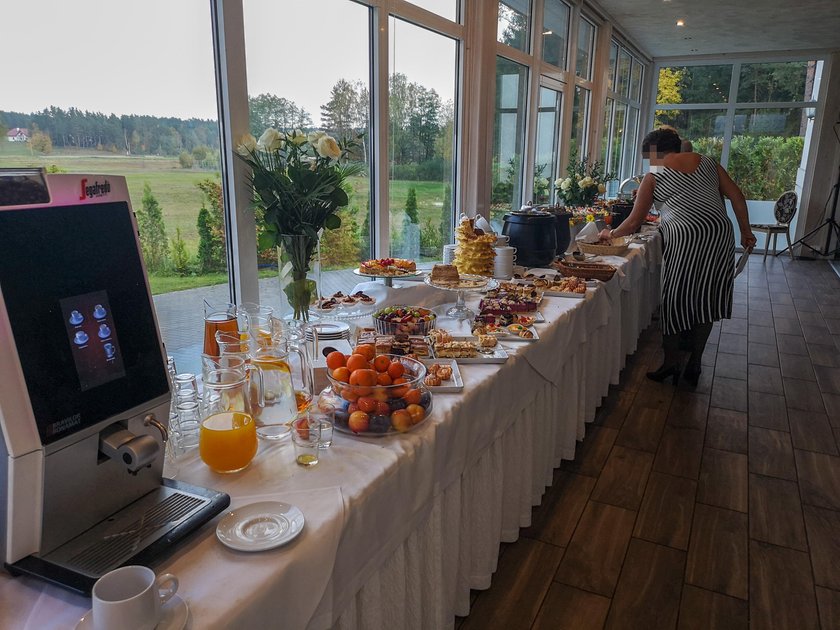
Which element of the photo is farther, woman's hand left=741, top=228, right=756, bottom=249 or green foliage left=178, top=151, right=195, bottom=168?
woman's hand left=741, top=228, right=756, bottom=249

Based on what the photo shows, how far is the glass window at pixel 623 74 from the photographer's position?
7125mm

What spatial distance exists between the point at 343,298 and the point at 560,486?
111cm

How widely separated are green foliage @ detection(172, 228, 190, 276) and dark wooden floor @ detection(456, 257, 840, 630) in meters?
1.28

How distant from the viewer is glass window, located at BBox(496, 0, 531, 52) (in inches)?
150

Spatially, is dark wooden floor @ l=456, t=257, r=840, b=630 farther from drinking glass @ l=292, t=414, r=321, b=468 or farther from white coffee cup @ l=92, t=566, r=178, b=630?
white coffee cup @ l=92, t=566, r=178, b=630

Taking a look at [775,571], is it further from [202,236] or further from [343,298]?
[202,236]

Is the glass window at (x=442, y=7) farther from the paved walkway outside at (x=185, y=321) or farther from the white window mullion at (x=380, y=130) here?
the paved walkway outside at (x=185, y=321)

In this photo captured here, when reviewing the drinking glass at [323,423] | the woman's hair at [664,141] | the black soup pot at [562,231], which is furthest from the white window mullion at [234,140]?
the woman's hair at [664,141]

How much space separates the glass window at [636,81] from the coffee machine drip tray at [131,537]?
844 centimetres

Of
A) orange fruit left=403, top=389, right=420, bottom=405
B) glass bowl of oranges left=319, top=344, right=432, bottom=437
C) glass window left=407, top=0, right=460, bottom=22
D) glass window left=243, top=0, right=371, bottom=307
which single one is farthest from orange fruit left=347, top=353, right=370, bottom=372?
glass window left=407, top=0, right=460, bottom=22

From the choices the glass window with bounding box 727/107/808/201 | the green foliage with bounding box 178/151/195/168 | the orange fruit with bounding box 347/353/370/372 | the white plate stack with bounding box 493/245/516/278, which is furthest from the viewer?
the glass window with bounding box 727/107/808/201

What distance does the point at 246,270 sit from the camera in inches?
77.7

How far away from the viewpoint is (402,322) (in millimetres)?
1660

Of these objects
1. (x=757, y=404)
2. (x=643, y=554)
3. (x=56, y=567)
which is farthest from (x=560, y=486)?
(x=56, y=567)
